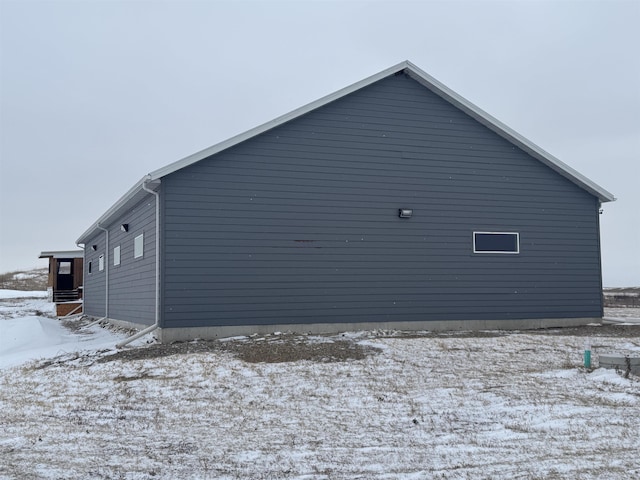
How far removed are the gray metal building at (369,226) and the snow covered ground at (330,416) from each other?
2244 millimetres

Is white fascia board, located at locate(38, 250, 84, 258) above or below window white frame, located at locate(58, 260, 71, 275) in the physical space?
above

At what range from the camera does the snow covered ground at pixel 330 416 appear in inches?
209

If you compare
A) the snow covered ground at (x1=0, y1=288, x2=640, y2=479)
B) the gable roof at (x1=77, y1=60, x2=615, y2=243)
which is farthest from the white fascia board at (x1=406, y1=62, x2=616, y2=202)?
the snow covered ground at (x1=0, y1=288, x2=640, y2=479)

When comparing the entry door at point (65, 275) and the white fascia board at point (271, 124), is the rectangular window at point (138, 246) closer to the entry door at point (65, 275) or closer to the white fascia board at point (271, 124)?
the white fascia board at point (271, 124)

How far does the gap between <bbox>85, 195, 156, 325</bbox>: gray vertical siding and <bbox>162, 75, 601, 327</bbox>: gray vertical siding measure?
1417 mm

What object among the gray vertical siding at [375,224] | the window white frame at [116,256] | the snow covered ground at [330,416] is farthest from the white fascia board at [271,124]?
the window white frame at [116,256]

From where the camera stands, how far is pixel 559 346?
38.3ft

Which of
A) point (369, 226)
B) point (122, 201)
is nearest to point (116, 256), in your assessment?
point (122, 201)

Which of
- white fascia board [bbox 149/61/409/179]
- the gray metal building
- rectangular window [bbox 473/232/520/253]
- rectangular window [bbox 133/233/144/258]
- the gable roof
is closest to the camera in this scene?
white fascia board [bbox 149/61/409/179]

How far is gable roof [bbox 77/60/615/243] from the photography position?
42.1 ft

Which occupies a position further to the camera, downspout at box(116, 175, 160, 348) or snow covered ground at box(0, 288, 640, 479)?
downspout at box(116, 175, 160, 348)

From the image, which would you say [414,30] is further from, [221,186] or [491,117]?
[221,186]

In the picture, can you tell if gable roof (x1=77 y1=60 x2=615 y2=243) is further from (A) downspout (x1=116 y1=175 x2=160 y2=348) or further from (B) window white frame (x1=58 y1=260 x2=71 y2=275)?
(B) window white frame (x1=58 y1=260 x2=71 y2=275)

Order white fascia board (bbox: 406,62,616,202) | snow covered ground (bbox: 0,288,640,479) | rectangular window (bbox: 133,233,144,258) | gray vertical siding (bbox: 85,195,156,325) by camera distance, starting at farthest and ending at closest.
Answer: white fascia board (bbox: 406,62,616,202) → rectangular window (bbox: 133,233,144,258) → gray vertical siding (bbox: 85,195,156,325) → snow covered ground (bbox: 0,288,640,479)
